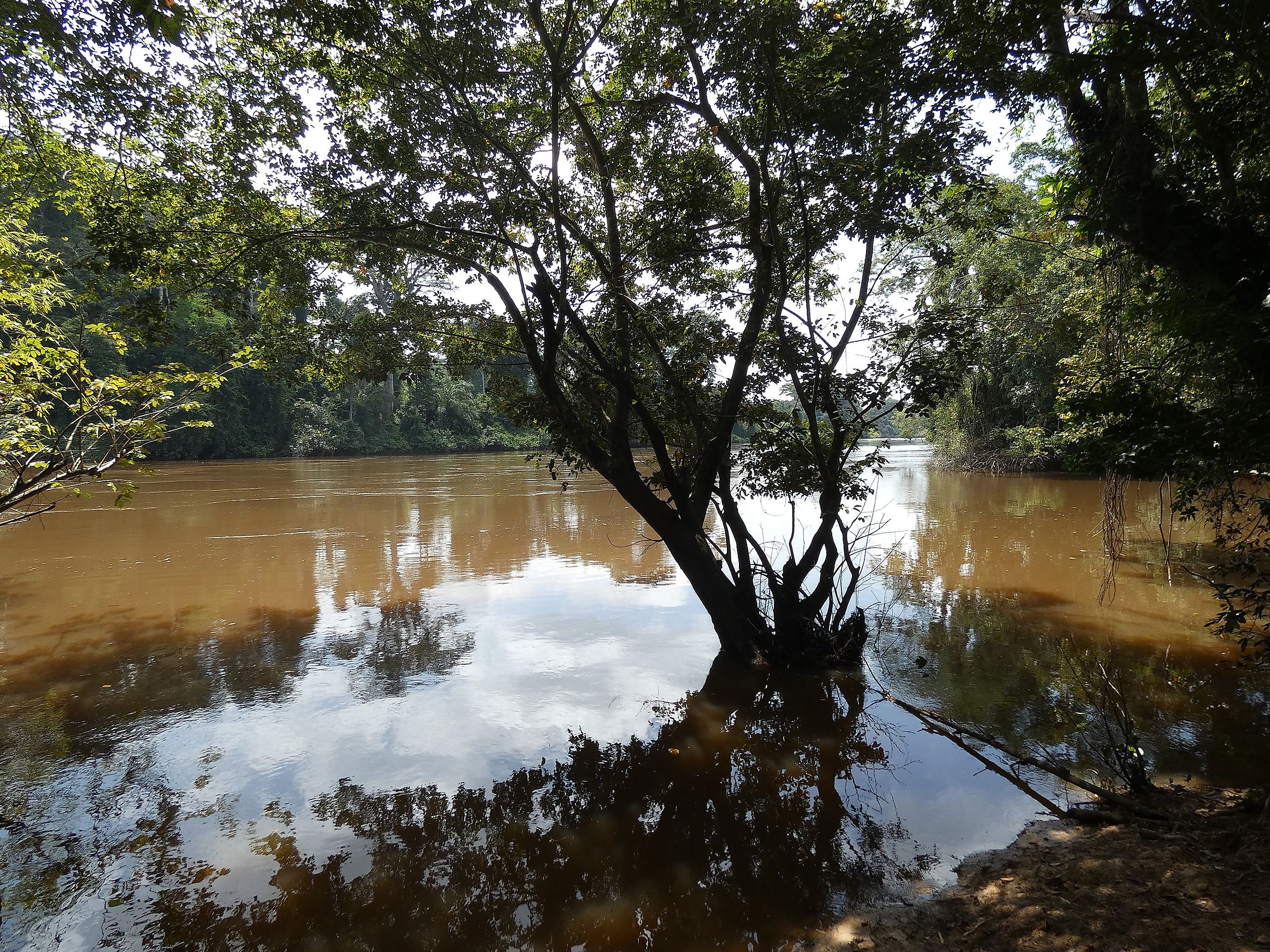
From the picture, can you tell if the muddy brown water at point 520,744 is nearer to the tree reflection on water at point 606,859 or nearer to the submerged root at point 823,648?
the tree reflection on water at point 606,859

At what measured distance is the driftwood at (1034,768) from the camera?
340 centimetres

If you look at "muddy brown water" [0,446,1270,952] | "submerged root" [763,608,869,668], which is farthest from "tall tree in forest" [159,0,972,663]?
"muddy brown water" [0,446,1270,952]

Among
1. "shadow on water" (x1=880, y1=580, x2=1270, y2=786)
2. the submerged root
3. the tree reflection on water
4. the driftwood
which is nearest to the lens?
the tree reflection on water

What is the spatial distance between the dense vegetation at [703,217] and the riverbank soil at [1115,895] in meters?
1.20

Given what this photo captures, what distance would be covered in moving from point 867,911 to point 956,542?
10.1 meters

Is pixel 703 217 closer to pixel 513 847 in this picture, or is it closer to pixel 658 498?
pixel 658 498

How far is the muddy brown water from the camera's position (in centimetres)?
327

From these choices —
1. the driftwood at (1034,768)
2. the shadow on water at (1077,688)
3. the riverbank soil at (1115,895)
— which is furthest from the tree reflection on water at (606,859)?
the shadow on water at (1077,688)

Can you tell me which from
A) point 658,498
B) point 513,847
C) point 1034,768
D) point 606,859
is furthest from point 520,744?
point 1034,768

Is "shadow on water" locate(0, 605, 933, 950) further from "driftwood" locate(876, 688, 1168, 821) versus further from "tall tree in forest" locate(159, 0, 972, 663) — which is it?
"tall tree in forest" locate(159, 0, 972, 663)

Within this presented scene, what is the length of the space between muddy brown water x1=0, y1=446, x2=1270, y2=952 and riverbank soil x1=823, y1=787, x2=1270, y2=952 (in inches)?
10.7

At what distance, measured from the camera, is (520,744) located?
501 centimetres

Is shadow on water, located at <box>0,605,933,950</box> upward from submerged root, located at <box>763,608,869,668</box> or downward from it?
downward

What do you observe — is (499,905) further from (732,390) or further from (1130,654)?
(1130,654)
